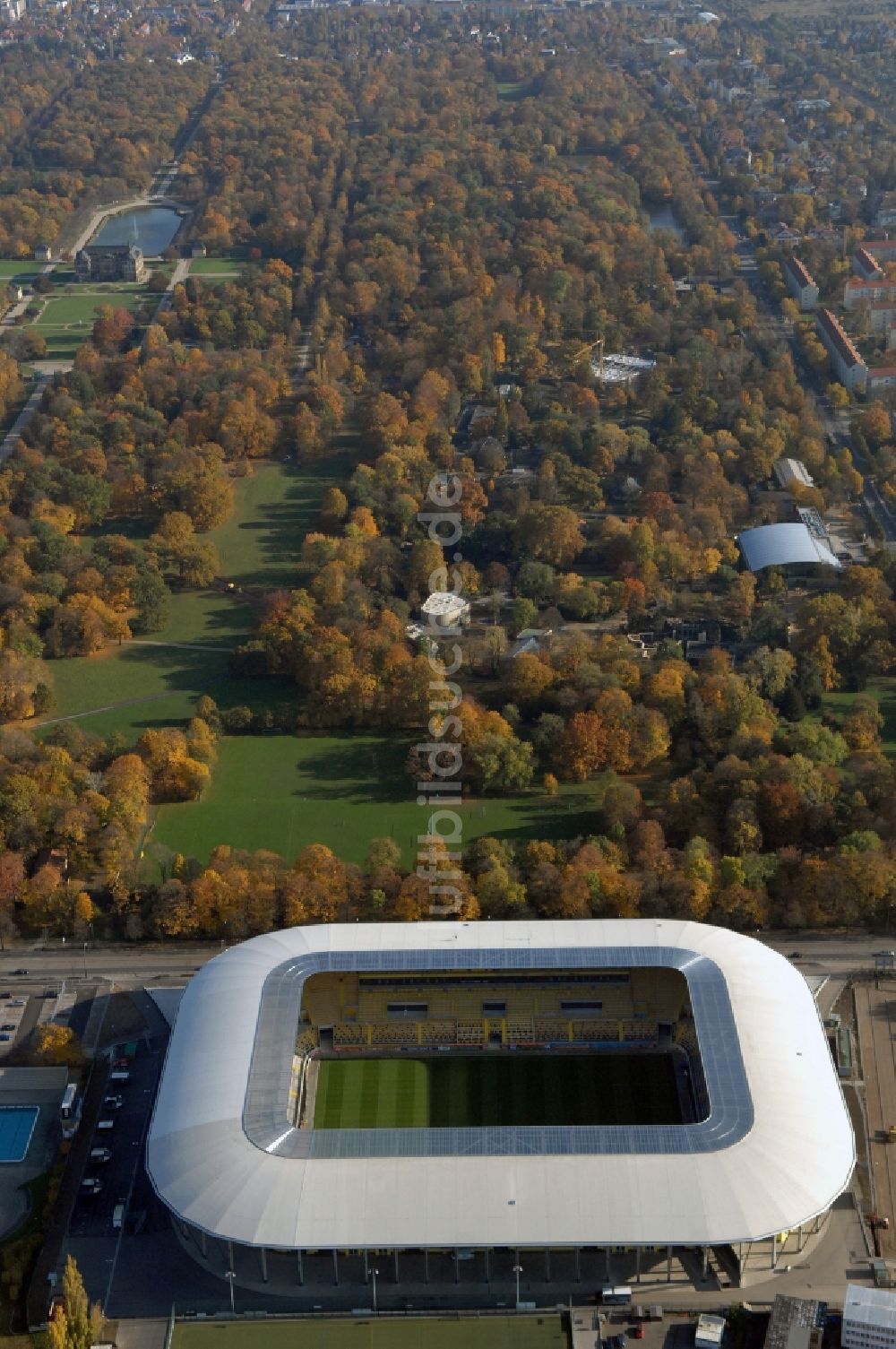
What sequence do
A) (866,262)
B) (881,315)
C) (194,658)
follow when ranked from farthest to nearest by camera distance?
(866,262) < (881,315) < (194,658)

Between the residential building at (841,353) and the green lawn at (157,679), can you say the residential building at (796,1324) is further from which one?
the residential building at (841,353)

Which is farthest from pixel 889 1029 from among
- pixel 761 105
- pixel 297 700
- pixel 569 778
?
pixel 761 105

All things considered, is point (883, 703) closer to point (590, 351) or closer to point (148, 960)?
point (148, 960)

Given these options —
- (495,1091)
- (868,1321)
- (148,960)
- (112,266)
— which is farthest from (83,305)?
(868,1321)

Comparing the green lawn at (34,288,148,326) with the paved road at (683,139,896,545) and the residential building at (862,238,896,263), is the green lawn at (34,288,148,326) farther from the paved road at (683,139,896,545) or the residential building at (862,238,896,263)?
the residential building at (862,238,896,263)

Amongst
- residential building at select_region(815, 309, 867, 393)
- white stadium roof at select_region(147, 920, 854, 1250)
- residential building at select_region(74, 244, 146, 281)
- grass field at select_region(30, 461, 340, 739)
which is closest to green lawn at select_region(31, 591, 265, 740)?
grass field at select_region(30, 461, 340, 739)

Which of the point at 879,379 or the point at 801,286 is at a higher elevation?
the point at 801,286

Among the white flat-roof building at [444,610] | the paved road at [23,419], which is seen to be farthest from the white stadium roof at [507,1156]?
the paved road at [23,419]
